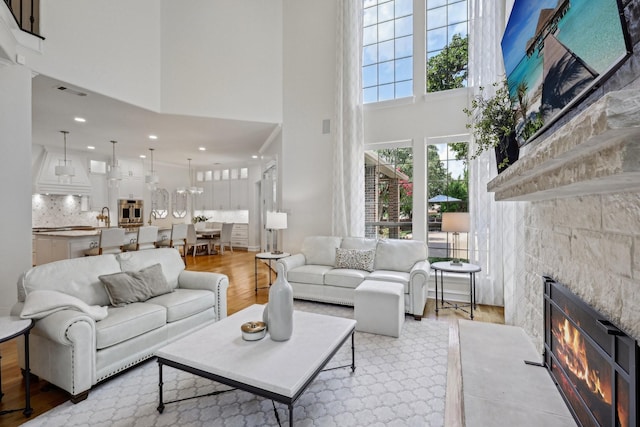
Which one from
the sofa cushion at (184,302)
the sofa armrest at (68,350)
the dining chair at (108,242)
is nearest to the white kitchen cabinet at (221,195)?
the dining chair at (108,242)

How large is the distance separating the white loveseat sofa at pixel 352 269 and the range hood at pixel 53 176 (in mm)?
6499

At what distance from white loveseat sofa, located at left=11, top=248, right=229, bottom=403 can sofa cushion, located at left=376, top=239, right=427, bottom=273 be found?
217 cm

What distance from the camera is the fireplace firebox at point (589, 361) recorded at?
3.49 feet

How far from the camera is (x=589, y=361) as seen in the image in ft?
4.44

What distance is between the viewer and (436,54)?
4.54 m

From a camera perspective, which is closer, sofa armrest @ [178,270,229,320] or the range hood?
sofa armrest @ [178,270,229,320]

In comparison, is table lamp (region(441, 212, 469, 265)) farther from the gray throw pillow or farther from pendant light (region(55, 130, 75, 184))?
pendant light (region(55, 130, 75, 184))

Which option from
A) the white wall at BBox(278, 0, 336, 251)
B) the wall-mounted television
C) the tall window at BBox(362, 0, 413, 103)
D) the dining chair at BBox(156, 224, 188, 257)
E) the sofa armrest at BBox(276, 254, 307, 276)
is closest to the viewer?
the wall-mounted television

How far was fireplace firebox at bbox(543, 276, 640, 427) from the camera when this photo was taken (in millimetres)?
1064

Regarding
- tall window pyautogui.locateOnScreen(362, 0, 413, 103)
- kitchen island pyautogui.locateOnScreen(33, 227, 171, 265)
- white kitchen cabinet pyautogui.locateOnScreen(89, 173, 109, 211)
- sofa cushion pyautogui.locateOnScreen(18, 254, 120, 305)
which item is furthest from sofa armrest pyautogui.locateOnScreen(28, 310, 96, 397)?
white kitchen cabinet pyautogui.locateOnScreen(89, 173, 109, 211)

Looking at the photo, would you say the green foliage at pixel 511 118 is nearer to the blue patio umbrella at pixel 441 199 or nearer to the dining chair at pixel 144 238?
the blue patio umbrella at pixel 441 199

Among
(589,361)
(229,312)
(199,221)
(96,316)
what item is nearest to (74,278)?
(96,316)

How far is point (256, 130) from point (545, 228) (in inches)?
197

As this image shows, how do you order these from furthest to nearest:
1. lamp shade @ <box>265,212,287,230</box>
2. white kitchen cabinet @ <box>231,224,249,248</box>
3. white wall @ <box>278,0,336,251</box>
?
white kitchen cabinet @ <box>231,224,249,248</box>
white wall @ <box>278,0,336,251</box>
lamp shade @ <box>265,212,287,230</box>
